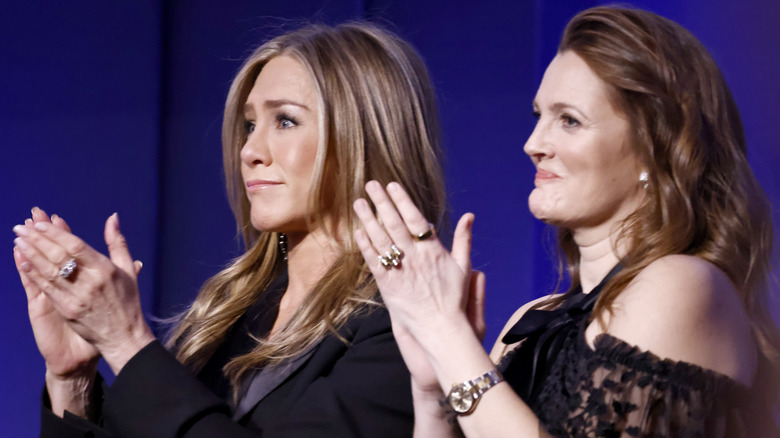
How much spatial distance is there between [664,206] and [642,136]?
5.3 inches

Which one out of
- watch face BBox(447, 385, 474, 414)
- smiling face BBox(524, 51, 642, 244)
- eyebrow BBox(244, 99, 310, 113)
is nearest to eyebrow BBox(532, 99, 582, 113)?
smiling face BBox(524, 51, 642, 244)

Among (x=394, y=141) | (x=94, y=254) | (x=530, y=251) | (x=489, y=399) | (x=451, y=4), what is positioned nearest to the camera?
(x=489, y=399)

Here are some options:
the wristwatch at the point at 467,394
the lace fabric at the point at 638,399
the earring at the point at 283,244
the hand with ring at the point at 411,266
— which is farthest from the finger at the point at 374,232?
the earring at the point at 283,244

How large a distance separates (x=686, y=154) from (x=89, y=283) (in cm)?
102

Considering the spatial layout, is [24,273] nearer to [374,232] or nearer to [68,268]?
[68,268]

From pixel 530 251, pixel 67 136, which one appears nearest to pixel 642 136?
pixel 530 251

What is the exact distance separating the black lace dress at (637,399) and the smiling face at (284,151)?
60 cm

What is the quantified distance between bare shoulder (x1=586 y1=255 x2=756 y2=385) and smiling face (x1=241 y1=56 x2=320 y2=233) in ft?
2.10

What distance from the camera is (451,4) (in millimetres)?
2893

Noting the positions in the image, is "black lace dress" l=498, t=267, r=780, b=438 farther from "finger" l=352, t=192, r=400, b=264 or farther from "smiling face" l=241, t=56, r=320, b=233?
"smiling face" l=241, t=56, r=320, b=233

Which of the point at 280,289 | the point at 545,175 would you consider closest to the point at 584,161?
the point at 545,175

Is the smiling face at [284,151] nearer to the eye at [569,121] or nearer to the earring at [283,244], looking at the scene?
the earring at [283,244]

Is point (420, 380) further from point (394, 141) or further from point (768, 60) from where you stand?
point (768, 60)

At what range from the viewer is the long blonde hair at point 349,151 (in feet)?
5.39
